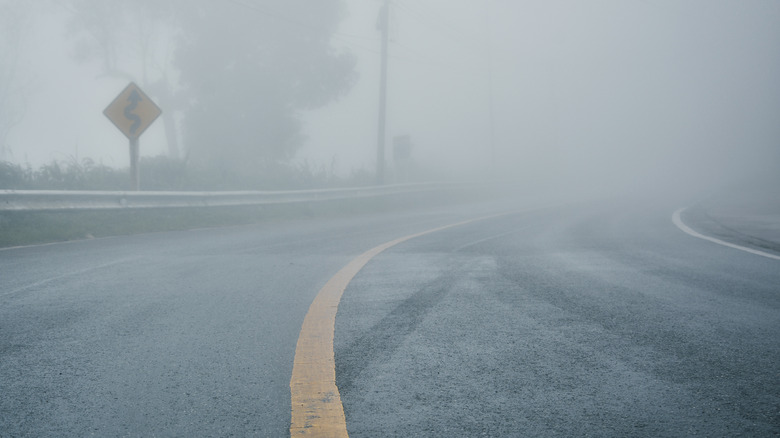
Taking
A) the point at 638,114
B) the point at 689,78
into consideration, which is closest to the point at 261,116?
the point at 638,114

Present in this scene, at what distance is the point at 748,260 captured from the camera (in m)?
6.23

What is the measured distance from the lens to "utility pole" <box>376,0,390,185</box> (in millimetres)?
20734

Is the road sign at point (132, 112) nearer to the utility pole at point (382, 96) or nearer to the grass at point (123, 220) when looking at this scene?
the grass at point (123, 220)

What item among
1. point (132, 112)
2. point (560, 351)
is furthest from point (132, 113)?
point (560, 351)

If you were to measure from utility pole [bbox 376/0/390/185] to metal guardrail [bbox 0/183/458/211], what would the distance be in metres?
3.09

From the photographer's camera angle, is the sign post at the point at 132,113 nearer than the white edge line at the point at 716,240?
No

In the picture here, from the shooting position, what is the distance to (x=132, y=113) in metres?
11.1

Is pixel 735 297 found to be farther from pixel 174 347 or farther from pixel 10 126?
pixel 10 126

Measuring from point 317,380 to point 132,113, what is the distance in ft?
34.0

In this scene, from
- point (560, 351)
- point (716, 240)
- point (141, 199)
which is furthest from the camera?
point (141, 199)

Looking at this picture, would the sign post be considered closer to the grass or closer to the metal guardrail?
the metal guardrail

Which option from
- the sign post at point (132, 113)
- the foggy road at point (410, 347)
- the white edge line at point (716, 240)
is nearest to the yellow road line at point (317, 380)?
the foggy road at point (410, 347)

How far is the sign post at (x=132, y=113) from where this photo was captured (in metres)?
10.9

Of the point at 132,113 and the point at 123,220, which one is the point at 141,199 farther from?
the point at 132,113
